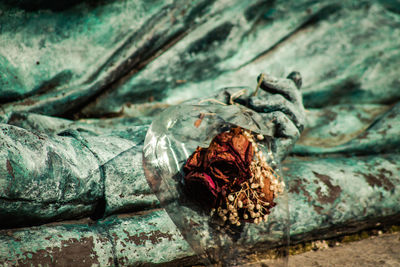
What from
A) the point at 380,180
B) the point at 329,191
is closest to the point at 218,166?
the point at 329,191

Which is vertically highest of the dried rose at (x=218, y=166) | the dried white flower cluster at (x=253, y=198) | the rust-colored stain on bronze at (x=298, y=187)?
the dried rose at (x=218, y=166)

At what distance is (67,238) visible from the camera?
945 millimetres

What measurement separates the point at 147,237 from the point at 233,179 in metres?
0.32

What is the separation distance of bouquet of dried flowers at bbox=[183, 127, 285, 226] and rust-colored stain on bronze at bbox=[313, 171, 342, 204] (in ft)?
0.99

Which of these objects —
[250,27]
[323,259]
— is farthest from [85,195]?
[250,27]

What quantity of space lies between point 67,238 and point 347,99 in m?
1.58

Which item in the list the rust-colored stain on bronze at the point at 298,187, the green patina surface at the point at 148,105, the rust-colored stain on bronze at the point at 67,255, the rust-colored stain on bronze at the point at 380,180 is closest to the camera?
the rust-colored stain on bronze at the point at 67,255

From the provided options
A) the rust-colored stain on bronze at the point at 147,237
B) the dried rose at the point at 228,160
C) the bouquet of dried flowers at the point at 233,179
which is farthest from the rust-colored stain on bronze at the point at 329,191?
the rust-colored stain on bronze at the point at 147,237

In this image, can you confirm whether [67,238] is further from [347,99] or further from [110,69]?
[347,99]

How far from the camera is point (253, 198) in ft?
3.26

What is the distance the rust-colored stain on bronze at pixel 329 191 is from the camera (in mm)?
1291

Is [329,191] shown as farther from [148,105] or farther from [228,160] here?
[148,105]

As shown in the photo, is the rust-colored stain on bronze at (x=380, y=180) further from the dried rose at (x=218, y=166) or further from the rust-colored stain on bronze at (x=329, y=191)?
the dried rose at (x=218, y=166)

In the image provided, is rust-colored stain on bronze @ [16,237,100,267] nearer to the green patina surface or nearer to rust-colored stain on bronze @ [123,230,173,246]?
the green patina surface
